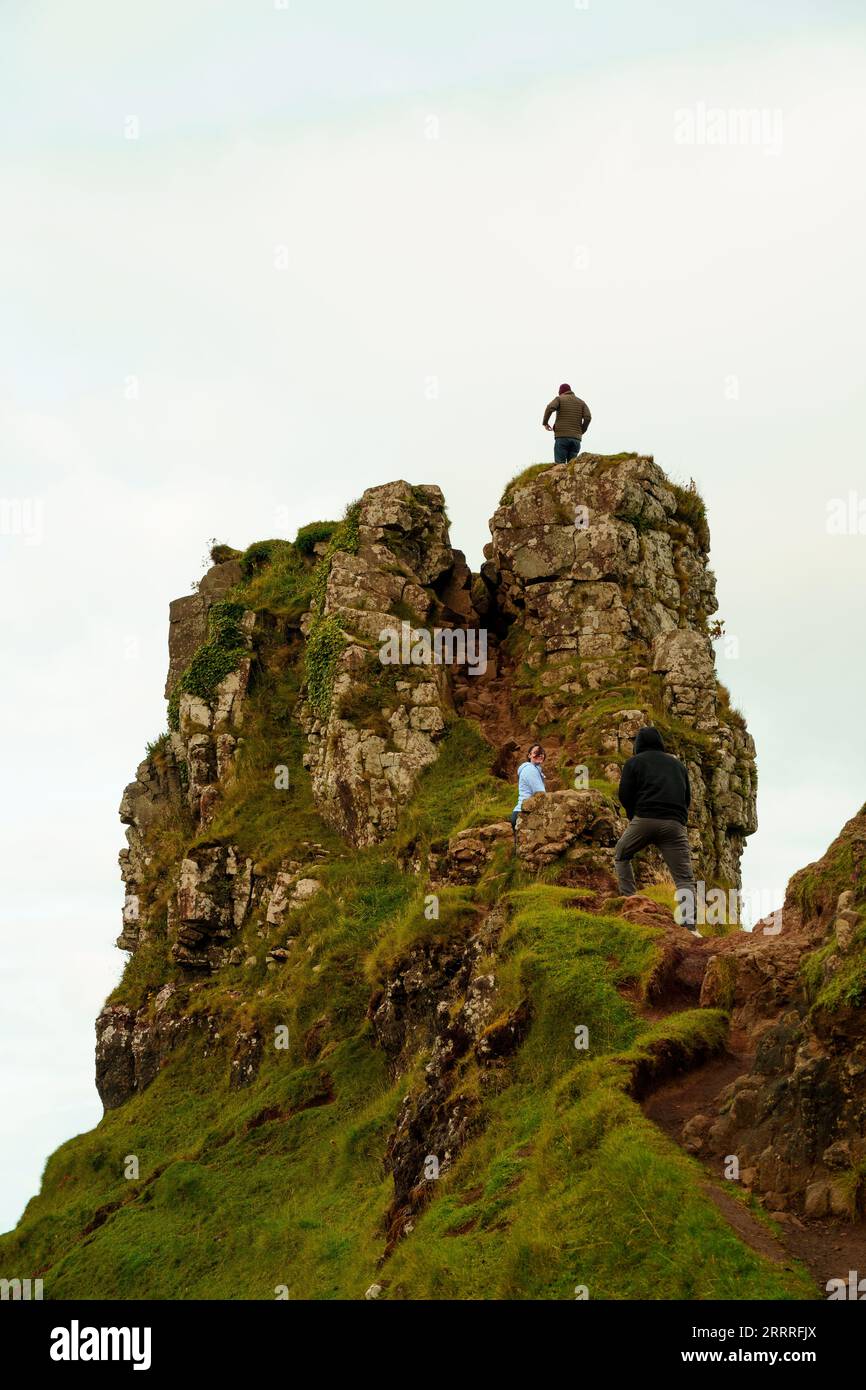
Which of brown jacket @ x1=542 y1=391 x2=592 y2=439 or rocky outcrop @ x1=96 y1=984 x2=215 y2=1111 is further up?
brown jacket @ x1=542 y1=391 x2=592 y2=439

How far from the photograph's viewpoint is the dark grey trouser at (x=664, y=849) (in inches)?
750

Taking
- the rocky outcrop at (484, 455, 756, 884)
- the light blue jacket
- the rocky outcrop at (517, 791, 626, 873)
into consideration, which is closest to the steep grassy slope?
the rocky outcrop at (517, 791, 626, 873)

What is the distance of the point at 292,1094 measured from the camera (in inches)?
961

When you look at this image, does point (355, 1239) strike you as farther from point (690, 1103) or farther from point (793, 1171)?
point (793, 1171)

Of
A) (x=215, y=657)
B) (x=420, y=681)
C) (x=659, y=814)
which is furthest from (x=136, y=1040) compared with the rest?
(x=659, y=814)

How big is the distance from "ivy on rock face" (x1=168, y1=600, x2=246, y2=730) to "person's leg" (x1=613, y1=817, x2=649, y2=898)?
17.5 meters

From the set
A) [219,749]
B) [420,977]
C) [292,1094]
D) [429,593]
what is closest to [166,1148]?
[292,1094]

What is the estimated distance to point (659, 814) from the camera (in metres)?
19.0

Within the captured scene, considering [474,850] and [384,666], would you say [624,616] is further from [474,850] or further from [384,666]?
[474,850]

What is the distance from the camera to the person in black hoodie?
19.0 meters

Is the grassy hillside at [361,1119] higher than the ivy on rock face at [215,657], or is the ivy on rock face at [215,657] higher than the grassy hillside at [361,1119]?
the ivy on rock face at [215,657]

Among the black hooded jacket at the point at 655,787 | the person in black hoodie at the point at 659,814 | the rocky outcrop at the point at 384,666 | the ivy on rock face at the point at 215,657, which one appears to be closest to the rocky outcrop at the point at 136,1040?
the rocky outcrop at the point at 384,666

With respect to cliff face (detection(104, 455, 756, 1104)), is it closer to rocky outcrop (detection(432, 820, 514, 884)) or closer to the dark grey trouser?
rocky outcrop (detection(432, 820, 514, 884))

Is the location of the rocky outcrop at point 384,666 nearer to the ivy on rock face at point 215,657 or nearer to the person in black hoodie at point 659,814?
the ivy on rock face at point 215,657
